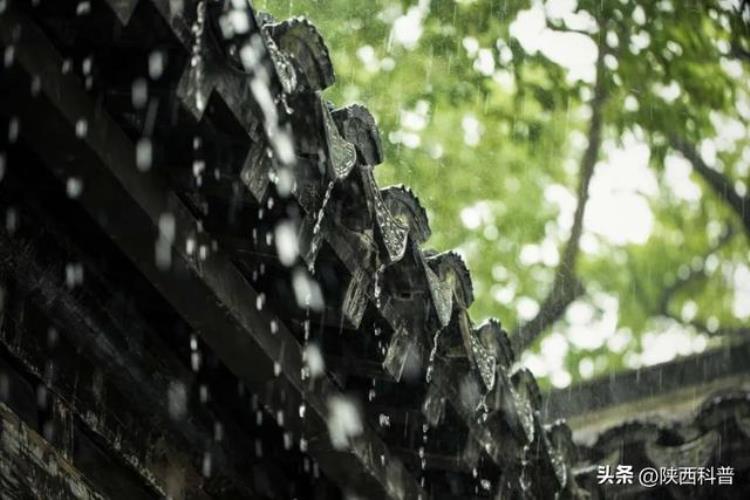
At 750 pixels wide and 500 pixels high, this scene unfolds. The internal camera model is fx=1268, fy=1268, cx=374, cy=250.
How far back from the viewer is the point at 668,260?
15.4m

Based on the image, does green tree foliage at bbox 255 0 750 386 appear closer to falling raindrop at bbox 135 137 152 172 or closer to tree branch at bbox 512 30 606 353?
tree branch at bbox 512 30 606 353

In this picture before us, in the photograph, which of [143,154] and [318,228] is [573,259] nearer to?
[318,228]

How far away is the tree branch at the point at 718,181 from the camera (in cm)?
1460

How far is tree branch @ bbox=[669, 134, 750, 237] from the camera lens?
1460 centimetres

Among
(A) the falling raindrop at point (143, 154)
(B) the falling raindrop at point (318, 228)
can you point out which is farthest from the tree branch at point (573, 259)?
(A) the falling raindrop at point (143, 154)

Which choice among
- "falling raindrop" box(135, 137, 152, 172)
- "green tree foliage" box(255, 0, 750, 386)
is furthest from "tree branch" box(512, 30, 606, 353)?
"falling raindrop" box(135, 137, 152, 172)

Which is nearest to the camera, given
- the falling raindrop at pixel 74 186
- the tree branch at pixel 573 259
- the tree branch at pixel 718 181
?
the falling raindrop at pixel 74 186

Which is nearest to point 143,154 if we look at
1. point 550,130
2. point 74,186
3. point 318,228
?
point 74,186

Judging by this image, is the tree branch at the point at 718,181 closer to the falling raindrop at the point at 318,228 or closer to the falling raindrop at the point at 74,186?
the falling raindrop at the point at 318,228

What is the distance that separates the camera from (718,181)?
48.3 ft

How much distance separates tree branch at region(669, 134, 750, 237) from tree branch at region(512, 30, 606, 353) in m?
0.90

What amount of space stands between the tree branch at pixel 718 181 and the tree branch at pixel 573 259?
0.90 m

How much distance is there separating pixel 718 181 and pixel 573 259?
1920 millimetres

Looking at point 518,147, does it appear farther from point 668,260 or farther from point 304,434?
point 304,434
